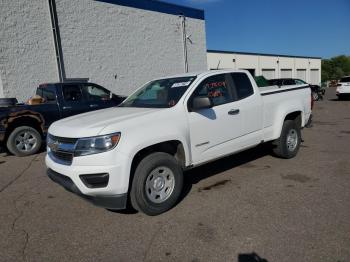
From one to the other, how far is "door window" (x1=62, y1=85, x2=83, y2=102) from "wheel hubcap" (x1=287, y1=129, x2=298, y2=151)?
19.5ft

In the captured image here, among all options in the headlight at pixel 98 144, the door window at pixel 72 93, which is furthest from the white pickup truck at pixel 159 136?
the door window at pixel 72 93

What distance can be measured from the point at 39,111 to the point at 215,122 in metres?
5.51

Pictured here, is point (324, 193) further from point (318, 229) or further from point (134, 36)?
point (134, 36)

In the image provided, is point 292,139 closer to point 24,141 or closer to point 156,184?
point 156,184

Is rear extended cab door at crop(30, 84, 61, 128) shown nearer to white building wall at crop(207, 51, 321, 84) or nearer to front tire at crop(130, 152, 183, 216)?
front tire at crop(130, 152, 183, 216)

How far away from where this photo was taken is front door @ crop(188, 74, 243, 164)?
4305 mm

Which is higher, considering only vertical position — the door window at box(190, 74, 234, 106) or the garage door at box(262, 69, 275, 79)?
the garage door at box(262, 69, 275, 79)

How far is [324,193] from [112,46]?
12.5m

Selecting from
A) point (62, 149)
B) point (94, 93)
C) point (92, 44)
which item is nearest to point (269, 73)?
point (92, 44)

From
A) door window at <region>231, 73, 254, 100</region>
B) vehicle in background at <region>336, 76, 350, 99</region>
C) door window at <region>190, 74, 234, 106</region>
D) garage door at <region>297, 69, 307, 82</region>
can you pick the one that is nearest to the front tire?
door window at <region>190, 74, 234, 106</region>

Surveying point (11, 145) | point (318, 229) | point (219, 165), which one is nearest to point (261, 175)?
point (219, 165)

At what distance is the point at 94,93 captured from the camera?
30.5 ft

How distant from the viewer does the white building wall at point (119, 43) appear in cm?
1312

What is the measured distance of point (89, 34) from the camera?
44.8 feet
